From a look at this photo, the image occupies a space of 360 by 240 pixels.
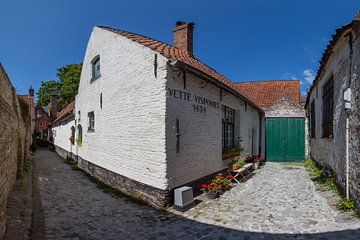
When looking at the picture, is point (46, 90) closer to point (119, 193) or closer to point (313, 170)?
point (119, 193)

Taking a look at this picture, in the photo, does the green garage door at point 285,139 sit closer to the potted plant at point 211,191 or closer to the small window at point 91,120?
the potted plant at point 211,191

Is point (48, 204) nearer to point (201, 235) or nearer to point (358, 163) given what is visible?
point (201, 235)

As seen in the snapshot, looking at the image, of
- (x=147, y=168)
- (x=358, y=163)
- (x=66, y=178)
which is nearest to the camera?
(x=358, y=163)

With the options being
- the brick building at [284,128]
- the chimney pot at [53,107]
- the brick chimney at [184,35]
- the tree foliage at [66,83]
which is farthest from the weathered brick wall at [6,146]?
the tree foliage at [66,83]

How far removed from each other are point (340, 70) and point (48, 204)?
25.9 feet

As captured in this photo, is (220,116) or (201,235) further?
(220,116)

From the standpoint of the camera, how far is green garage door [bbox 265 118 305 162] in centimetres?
1375

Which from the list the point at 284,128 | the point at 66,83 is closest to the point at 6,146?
the point at 284,128

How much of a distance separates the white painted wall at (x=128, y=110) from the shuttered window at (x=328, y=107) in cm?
492

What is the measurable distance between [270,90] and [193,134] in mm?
12464

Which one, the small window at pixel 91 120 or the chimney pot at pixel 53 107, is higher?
the chimney pot at pixel 53 107

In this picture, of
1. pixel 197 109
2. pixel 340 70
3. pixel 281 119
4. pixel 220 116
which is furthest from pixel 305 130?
pixel 197 109

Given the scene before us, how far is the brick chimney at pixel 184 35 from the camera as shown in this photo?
33.0 feet

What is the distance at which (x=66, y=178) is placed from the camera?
31.3ft
